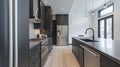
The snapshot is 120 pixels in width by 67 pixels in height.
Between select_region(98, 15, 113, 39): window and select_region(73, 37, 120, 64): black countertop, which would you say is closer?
select_region(73, 37, 120, 64): black countertop

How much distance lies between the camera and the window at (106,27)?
30.8ft

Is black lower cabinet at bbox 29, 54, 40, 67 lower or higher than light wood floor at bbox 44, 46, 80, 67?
higher

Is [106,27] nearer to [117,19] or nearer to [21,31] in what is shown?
[117,19]

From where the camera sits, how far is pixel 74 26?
13.3 metres

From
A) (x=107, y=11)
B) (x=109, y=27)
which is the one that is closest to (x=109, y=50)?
(x=109, y=27)

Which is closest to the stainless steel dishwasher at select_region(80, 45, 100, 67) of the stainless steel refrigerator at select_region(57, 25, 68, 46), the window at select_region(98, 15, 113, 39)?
the window at select_region(98, 15, 113, 39)

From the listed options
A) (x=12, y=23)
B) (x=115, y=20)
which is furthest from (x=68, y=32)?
(x=12, y=23)

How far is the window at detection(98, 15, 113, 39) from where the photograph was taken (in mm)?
9394

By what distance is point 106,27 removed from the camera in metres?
10.3

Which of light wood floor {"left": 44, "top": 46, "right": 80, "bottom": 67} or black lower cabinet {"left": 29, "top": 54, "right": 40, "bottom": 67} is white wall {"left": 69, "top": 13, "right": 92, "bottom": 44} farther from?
black lower cabinet {"left": 29, "top": 54, "right": 40, "bottom": 67}

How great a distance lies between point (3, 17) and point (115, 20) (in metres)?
8.00

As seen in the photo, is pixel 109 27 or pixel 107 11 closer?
pixel 109 27

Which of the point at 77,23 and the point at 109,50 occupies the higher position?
the point at 77,23

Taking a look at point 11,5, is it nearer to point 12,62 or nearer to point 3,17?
point 3,17
